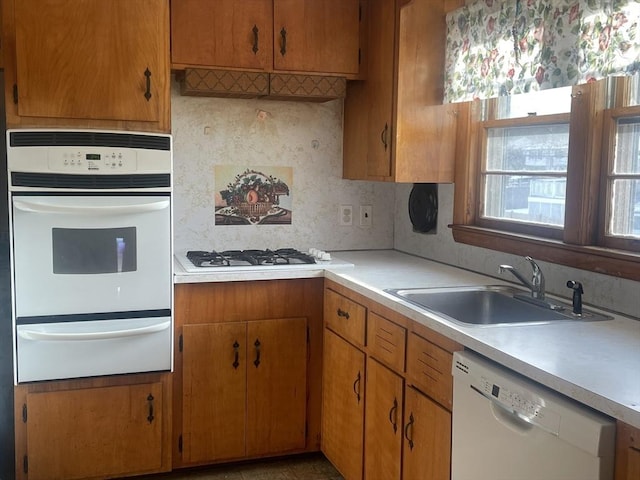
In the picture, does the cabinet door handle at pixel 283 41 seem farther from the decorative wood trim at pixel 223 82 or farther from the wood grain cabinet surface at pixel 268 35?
the decorative wood trim at pixel 223 82

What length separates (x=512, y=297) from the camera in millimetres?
2602

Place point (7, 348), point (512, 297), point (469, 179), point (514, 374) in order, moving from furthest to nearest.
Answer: point (469, 179)
point (7, 348)
point (512, 297)
point (514, 374)

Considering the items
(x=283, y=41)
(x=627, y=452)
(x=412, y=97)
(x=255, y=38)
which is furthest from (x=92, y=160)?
(x=627, y=452)

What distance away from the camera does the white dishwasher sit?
1.50m

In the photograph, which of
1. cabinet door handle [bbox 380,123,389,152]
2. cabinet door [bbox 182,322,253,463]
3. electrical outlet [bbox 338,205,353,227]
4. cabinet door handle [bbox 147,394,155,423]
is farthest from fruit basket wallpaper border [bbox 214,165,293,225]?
cabinet door handle [bbox 147,394,155,423]

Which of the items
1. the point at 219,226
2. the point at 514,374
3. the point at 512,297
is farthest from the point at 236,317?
the point at 514,374

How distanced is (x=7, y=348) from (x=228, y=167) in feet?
4.43

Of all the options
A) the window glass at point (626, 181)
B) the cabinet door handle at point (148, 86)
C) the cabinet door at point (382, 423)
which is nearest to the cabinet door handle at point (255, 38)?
the cabinet door handle at point (148, 86)

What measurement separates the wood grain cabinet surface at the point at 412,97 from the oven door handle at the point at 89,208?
3.54 ft

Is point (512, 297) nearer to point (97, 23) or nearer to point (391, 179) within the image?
point (391, 179)

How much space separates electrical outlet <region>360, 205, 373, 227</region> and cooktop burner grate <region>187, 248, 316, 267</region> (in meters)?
0.47

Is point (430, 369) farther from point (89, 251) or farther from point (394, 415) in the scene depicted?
point (89, 251)

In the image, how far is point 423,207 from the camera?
11.6 ft

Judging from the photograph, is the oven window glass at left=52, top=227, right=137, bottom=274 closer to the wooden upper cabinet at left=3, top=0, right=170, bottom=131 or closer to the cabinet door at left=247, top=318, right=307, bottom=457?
the wooden upper cabinet at left=3, top=0, right=170, bottom=131
